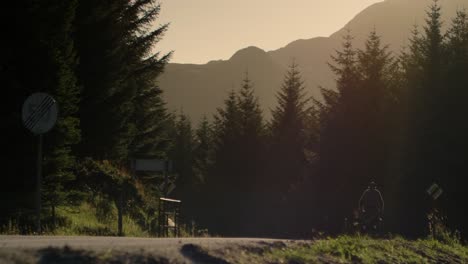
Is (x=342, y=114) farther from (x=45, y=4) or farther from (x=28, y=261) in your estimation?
(x=28, y=261)

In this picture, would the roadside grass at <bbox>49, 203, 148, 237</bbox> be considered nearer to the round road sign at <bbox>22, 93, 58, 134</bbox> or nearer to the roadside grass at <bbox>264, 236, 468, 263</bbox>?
the round road sign at <bbox>22, 93, 58, 134</bbox>

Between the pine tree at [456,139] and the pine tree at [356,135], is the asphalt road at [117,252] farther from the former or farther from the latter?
the pine tree at [356,135]

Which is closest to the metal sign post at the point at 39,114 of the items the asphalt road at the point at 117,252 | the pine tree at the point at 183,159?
the asphalt road at the point at 117,252

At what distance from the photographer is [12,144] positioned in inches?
559

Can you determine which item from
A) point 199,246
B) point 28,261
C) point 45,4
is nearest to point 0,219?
point 45,4

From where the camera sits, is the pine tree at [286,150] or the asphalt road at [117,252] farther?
the pine tree at [286,150]

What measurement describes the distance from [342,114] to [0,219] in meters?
30.8

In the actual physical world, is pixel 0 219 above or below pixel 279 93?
below

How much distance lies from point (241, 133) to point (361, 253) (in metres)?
41.7

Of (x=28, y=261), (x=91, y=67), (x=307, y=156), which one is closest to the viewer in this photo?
(x=28, y=261)

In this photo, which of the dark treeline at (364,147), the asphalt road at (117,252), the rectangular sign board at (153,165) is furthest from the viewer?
the dark treeline at (364,147)

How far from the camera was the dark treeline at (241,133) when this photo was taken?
570 inches

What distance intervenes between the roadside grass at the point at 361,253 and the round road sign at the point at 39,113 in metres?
5.24

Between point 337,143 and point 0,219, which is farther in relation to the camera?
point 337,143
